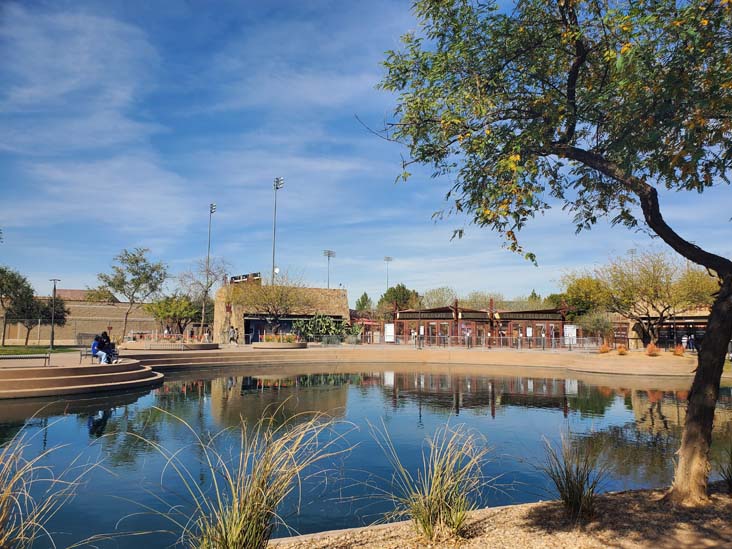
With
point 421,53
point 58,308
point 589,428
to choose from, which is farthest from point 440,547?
point 58,308

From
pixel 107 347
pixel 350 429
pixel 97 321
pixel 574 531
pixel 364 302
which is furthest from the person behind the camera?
pixel 364 302

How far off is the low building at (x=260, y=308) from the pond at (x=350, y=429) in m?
20.3

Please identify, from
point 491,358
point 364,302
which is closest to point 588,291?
point 491,358

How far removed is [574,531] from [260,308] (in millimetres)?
41139

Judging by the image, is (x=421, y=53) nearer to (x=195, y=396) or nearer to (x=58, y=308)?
(x=195, y=396)

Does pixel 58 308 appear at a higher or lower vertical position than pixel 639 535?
higher

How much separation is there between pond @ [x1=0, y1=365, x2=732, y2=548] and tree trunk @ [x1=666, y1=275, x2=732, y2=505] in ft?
5.50

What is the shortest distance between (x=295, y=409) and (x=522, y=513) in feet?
33.0

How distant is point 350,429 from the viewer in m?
11.7

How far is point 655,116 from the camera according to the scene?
598 centimetres

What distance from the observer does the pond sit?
23.9 ft

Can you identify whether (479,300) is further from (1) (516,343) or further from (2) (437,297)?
(1) (516,343)

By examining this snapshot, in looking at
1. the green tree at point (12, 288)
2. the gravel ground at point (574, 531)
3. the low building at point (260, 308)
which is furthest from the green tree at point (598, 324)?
the green tree at point (12, 288)

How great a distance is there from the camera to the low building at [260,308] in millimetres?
44906
